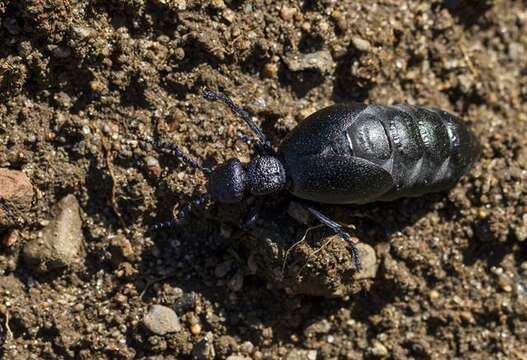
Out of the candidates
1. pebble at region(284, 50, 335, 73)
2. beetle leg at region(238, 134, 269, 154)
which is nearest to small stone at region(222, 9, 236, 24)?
pebble at region(284, 50, 335, 73)

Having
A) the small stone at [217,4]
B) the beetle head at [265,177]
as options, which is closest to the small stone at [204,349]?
the beetle head at [265,177]

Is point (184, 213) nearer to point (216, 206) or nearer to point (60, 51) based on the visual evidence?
point (216, 206)

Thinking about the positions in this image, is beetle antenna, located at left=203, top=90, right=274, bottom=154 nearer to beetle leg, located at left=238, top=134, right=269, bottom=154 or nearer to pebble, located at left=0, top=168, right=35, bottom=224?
beetle leg, located at left=238, top=134, right=269, bottom=154

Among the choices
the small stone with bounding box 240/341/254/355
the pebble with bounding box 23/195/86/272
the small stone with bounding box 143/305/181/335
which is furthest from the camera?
the small stone with bounding box 240/341/254/355

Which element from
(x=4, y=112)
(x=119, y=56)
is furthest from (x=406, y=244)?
(x=4, y=112)

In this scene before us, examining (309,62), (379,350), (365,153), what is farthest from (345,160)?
(379,350)
